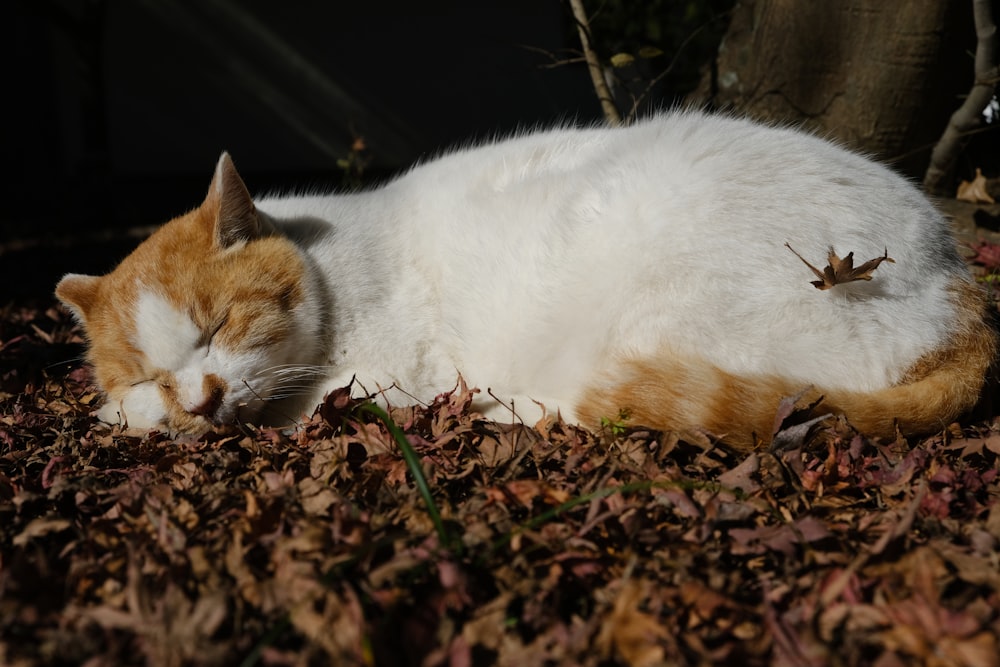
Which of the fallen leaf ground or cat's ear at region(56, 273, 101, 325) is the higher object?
cat's ear at region(56, 273, 101, 325)

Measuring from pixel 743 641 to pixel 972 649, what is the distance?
409 millimetres

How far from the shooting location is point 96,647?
56.3 inches

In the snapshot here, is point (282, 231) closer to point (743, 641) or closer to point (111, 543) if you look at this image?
point (111, 543)

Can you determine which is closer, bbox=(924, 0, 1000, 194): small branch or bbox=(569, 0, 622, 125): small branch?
bbox=(924, 0, 1000, 194): small branch

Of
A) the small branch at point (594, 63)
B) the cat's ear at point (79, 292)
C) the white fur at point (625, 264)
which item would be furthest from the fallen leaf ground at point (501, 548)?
the small branch at point (594, 63)

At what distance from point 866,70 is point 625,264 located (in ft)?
7.73

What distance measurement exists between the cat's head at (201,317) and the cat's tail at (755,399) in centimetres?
117

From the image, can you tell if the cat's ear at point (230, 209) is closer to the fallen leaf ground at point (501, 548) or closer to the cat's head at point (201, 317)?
the cat's head at point (201, 317)

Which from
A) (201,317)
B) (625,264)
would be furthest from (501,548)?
(201,317)

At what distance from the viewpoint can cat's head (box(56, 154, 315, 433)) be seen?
7.93 feet

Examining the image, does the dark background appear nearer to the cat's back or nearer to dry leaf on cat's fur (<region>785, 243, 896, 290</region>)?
the cat's back

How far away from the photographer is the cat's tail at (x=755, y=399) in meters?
2.09

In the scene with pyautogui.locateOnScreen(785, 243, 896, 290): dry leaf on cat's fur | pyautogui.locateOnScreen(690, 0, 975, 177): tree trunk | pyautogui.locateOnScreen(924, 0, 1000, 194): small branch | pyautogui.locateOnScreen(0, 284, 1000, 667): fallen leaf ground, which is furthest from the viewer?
pyautogui.locateOnScreen(690, 0, 975, 177): tree trunk

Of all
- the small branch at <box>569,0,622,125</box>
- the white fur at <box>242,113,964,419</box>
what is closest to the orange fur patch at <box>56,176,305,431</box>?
the white fur at <box>242,113,964,419</box>
